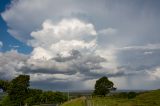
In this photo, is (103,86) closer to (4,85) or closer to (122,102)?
(4,85)

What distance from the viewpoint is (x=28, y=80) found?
154 meters

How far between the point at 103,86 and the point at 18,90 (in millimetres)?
50922

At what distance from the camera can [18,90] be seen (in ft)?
488

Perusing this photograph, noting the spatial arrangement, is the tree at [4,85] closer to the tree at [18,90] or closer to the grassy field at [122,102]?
the tree at [18,90]

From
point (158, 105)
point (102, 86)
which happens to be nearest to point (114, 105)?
point (158, 105)

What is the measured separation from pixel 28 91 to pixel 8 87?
10002 mm

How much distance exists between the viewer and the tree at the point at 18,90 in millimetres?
147375

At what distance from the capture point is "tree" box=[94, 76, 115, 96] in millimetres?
176500

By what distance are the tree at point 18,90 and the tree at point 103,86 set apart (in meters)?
43.9

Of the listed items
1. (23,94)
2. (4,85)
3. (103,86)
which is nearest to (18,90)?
(23,94)

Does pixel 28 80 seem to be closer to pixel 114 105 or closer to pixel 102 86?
pixel 102 86

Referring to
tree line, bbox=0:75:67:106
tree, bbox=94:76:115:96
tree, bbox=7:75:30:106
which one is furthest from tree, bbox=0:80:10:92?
tree, bbox=94:76:115:96

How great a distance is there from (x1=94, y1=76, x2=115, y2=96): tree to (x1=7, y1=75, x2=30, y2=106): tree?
43.9 m

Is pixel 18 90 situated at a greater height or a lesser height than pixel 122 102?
greater
